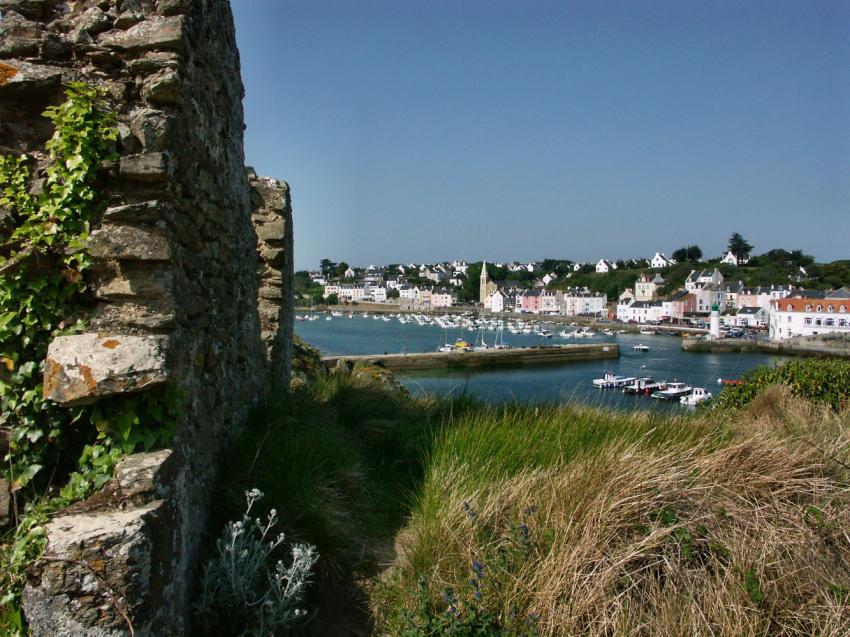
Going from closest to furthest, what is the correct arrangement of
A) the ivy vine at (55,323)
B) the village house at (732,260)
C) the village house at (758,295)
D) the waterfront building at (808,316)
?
the ivy vine at (55,323) → the waterfront building at (808,316) → the village house at (758,295) → the village house at (732,260)

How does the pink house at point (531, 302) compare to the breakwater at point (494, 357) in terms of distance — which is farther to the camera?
the pink house at point (531, 302)

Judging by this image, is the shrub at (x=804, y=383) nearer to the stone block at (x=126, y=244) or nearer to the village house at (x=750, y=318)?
the stone block at (x=126, y=244)

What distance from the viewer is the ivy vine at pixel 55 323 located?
3.12 metres

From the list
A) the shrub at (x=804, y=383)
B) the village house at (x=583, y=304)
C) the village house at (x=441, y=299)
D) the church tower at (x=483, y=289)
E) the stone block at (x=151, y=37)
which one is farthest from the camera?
the village house at (x=441, y=299)

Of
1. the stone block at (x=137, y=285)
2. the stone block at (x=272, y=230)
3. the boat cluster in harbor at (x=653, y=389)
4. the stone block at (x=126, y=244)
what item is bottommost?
the boat cluster in harbor at (x=653, y=389)

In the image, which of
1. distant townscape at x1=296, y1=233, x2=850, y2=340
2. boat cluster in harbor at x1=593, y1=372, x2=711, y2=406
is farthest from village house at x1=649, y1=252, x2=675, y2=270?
boat cluster in harbor at x1=593, y1=372, x2=711, y2=406

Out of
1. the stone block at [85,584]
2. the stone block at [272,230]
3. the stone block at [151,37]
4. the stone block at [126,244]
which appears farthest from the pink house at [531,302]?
the stone block at [85,584]

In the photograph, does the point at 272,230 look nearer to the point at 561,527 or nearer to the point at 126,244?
the point at 126,244

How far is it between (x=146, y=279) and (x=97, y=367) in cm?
54

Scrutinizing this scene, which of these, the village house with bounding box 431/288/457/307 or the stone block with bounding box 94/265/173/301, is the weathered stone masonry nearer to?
the stone block with bounding box 94/265/173/301

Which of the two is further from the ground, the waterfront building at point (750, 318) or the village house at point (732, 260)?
the village house at point (732, 260)

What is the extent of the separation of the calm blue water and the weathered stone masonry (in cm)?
436

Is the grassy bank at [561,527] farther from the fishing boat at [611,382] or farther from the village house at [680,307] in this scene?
the village house at [680,307]

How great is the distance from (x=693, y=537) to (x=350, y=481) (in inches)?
99.7
